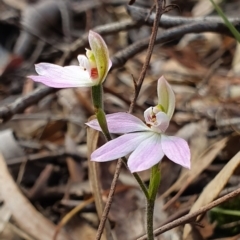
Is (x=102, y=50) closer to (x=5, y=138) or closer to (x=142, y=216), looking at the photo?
(x=142, y=216)

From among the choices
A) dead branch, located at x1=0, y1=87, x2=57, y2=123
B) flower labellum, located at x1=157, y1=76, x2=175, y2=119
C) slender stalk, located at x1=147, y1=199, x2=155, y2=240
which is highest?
flower labellum, located at x1=157, y1=76, x2=175, y2=119

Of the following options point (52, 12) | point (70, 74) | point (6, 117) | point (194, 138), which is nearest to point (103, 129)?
point (70, 74)

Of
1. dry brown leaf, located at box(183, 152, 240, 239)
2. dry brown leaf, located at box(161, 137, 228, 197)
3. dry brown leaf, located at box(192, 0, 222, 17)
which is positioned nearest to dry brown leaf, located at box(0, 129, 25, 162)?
dry brown leaf, located at box(161, 137, 228, 197)

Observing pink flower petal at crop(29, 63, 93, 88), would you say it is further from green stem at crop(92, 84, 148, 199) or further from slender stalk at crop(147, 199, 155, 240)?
slender stalk at crop(147, 199, 155, 240)

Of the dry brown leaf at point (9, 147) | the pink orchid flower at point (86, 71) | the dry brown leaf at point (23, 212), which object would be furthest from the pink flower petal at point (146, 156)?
the dry brown leaf at point (9, 147)

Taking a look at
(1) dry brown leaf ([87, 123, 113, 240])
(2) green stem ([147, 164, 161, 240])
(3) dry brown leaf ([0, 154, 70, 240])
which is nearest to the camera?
(2) green stem ([147, 164, 161, 240])

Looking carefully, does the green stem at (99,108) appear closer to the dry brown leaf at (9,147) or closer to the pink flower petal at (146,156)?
the pink flower petal at (146,156)
